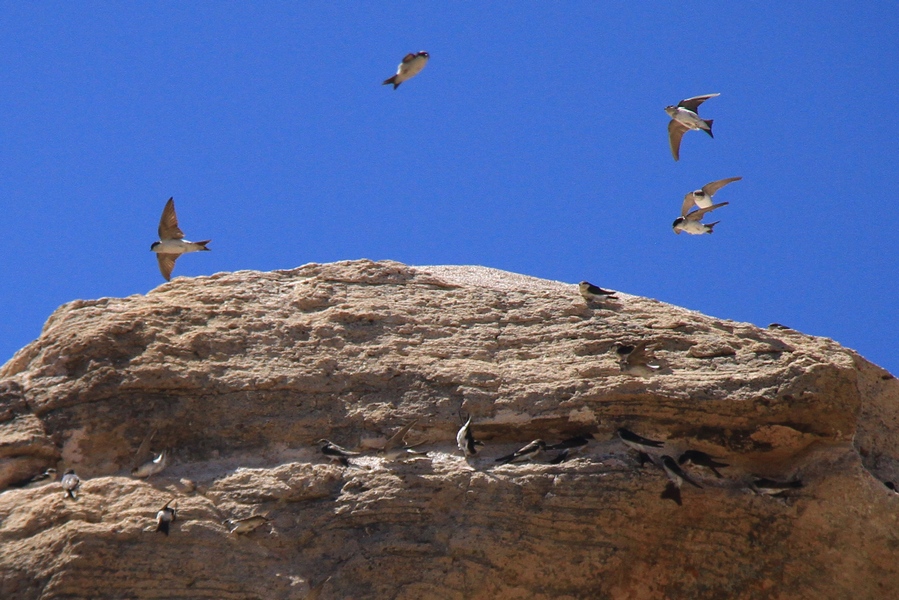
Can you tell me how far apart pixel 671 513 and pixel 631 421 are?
823 millimetres

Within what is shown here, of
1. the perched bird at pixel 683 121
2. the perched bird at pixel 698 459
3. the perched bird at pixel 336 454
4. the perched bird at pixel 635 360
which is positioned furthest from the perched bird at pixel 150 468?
the perched bird at pixel 683 121

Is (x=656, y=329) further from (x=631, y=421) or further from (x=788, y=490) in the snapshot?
(x=788, y=490)

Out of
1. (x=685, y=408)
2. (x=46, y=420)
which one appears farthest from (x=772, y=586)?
(x=46, y=420)

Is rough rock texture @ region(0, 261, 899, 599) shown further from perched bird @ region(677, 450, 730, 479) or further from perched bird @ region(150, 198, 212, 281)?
perched bird @ region(150, 198, 212, 281)

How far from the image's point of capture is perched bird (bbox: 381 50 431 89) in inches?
421

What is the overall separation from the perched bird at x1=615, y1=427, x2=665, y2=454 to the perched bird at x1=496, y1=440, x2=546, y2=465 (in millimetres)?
662

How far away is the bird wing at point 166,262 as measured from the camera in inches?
438

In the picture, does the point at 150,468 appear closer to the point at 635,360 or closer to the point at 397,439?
the point at 397,439

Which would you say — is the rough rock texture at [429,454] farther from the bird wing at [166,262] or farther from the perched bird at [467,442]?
the bird wing at [166,262]

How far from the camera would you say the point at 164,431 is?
887 cm

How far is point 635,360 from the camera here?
9.01 metres

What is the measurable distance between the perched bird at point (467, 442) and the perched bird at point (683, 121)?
14.4ft

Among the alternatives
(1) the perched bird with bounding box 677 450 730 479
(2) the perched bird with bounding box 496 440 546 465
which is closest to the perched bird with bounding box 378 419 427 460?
(2) the perched bird with bounding box 496 440 546 465

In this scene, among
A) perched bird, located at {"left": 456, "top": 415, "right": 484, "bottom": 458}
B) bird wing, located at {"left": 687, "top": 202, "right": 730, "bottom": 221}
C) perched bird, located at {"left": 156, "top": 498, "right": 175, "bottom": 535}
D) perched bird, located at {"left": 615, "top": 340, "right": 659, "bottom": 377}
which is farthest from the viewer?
bird wing, located at {"left": 687, "top": 202, "right": 730, "bottom": 221}
